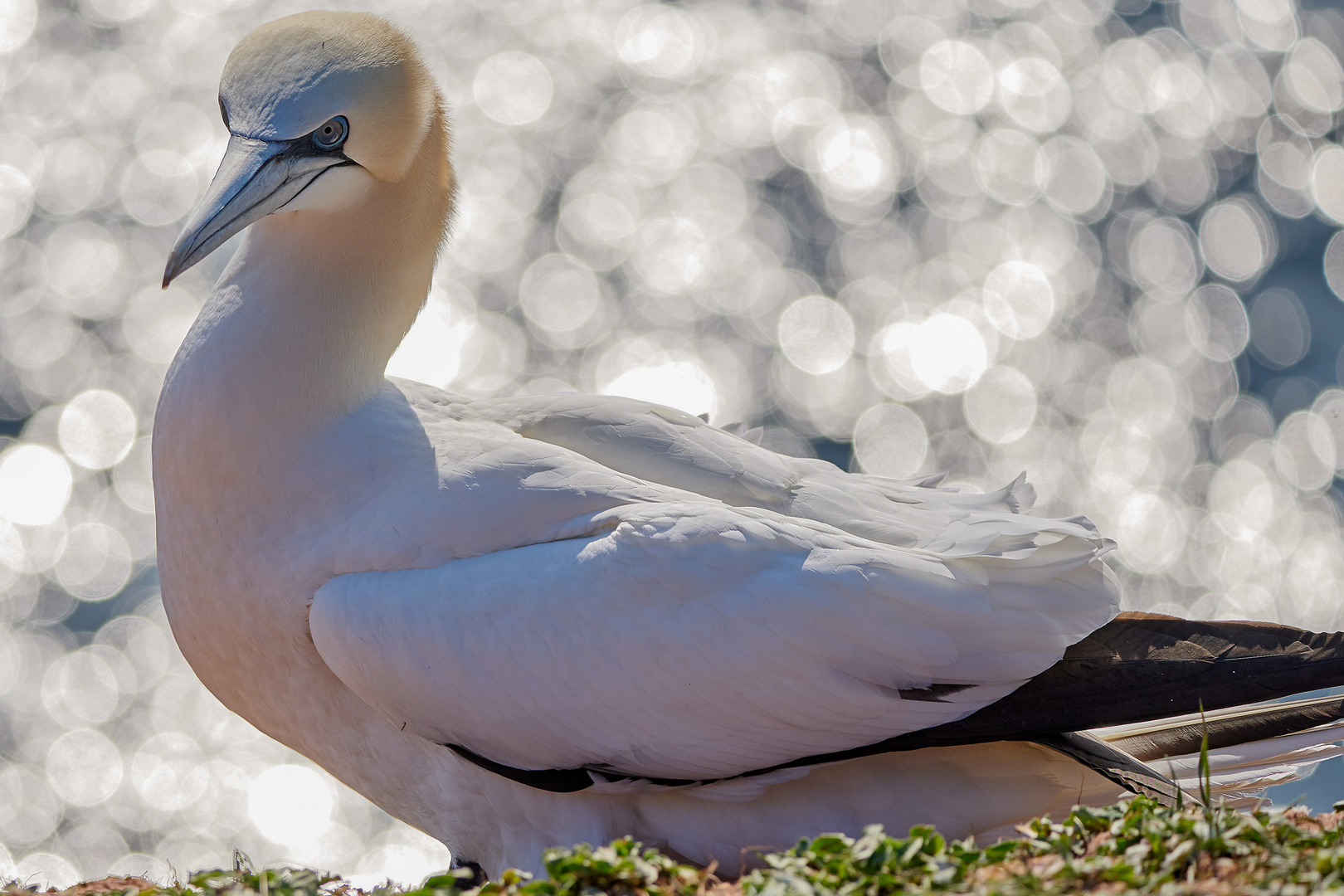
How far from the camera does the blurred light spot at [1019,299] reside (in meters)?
13.0

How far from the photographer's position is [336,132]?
3826mm

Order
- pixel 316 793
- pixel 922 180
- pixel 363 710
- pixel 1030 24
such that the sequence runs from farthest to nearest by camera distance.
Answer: pixel 1030 24 → pixel 922 180 → pixel 316 793 → pixel 363 710

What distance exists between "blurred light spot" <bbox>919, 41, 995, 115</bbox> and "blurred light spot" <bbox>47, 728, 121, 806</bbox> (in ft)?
33.1

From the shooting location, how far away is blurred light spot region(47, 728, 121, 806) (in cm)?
1039

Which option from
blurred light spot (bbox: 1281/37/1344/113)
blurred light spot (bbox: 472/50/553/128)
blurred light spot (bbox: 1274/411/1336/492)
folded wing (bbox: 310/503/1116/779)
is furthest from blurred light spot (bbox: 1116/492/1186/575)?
folded wing (bbox: 310/503/1116/779)

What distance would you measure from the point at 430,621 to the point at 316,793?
7.56 meters

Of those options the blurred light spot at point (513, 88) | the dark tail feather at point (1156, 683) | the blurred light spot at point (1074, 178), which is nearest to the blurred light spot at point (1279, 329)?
the blurred light spot at point (1074, 178)

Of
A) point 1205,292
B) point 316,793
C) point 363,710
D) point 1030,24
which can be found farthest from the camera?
point 1030,24

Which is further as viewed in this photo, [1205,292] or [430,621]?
[1205,292]

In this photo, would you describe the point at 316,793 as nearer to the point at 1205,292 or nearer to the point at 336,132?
the point at 336,132

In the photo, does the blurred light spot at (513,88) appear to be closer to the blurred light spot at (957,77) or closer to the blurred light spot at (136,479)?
the blurred light spot at (957,77)

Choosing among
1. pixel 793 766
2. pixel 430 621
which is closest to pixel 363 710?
pixel 430 621

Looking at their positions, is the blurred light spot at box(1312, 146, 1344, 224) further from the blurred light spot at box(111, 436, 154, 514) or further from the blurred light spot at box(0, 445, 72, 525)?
the blurred light spot at box(0, 445, 72, 525)

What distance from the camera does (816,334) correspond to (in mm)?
13328
